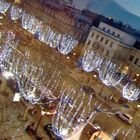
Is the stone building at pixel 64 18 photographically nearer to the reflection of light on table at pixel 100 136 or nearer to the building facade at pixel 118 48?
the building facade at pixel 118 48

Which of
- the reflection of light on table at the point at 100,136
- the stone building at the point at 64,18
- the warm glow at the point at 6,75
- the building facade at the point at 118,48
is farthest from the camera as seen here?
the stone building at the point at 64,18

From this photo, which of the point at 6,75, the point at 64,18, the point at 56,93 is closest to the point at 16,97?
the point at 6,75

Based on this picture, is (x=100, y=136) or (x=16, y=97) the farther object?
(x=16, y=97)

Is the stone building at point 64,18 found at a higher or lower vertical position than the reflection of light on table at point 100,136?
higher

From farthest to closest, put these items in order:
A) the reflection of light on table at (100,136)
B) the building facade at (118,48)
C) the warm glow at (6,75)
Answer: the building facade at (118,48) → the warm glow at (6,75) → the reflection of light on table at (100,136)

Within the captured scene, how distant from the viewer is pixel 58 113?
3259 cm

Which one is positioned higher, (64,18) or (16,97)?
(64,18)

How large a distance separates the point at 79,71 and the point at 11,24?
30.4 meters

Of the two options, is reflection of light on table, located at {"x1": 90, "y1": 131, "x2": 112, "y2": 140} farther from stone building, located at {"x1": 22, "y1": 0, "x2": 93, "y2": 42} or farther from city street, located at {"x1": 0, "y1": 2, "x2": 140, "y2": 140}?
stone building, located at {"x1": 22, "y1": 0, "x2": 93, "y2": 42}

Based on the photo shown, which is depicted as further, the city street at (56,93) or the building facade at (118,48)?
the building facade at (118,48)

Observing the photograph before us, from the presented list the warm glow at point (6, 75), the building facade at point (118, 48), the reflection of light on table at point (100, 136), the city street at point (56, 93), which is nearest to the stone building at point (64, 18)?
the building facade at point (118, 48)

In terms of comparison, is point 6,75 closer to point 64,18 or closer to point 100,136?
point 100,136

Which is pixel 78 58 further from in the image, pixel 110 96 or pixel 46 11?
pixel 46 11

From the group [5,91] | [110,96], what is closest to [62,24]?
[110,96]
